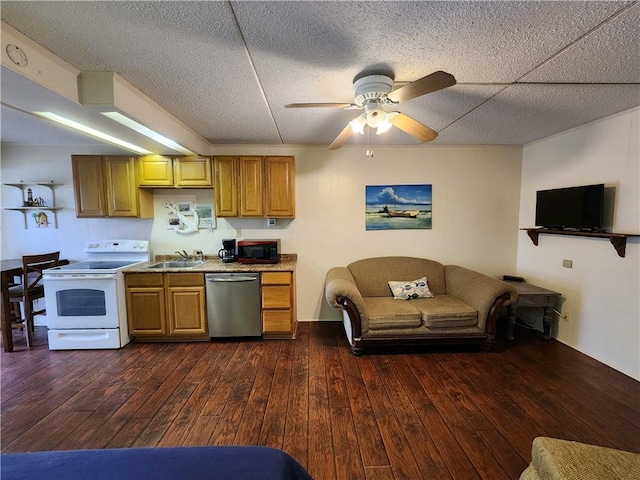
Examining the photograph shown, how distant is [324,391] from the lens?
227cm

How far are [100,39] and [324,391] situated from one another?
282 centimetres

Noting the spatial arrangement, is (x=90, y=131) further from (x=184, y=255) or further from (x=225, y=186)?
(x=184, y=255)

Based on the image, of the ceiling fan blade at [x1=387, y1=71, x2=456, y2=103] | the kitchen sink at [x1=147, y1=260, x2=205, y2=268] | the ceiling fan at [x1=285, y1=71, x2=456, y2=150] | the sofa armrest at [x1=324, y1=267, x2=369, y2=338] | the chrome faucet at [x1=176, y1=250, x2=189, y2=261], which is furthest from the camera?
the chrome faucet at [x1=176, y1=250, x2=189, y2=261]

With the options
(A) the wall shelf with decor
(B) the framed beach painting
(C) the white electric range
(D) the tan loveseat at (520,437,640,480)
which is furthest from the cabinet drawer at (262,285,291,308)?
(A) the wall shelf with decor

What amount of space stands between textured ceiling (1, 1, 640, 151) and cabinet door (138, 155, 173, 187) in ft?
3.62

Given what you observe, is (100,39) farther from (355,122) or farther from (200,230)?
(200,230)

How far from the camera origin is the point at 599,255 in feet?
8.79

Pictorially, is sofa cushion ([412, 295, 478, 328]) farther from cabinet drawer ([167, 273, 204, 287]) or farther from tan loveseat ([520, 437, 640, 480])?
cabinet drawer ([167, 273, 204, 287])

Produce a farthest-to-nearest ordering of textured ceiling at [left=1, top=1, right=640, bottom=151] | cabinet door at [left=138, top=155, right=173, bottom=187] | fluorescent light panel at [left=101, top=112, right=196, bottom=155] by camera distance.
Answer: cabinet door at [left=138, top=155, right=173, bottom=187] < fluorescent light panel at [left=101, top=112, right=196, bottom=155] < textured ceiling at [left=1, top=1, right=640, bottom=151]

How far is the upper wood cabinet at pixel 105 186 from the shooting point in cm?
320

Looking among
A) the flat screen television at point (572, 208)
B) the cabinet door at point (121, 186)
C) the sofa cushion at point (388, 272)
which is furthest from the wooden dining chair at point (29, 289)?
the flat screen television at point (572, 208)

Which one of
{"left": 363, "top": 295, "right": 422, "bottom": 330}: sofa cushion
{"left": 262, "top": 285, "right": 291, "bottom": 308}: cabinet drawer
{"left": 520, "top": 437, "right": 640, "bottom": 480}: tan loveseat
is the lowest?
{"left": 363, "top": 295, "right": 422, "bottom": 330}: sofa cushion

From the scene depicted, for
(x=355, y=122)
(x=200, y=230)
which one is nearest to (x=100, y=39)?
(x=355, y=122)

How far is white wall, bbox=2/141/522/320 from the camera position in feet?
11.6
